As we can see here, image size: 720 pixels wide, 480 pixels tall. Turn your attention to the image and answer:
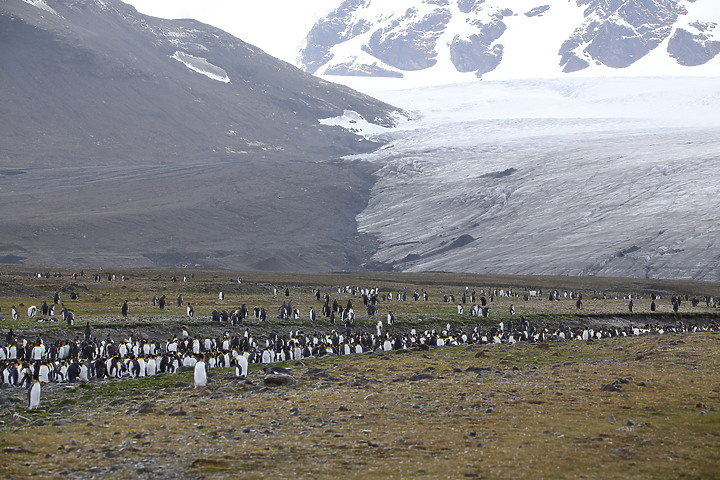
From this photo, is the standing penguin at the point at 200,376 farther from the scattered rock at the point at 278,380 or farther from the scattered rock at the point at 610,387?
the scattered rock at the point at 610,387

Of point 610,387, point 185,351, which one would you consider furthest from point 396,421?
point 185,351

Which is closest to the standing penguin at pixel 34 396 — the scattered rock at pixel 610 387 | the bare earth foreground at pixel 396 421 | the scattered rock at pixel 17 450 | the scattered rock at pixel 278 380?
the bare earth foreground at pixel 396 421

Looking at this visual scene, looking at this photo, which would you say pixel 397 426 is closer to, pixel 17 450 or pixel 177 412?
pixel 177 412

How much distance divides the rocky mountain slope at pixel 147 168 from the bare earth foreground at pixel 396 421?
85.0 meters

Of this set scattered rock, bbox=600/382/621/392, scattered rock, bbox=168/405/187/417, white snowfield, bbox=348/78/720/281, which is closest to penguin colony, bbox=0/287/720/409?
scattered rock, bbox=168/405/187/417

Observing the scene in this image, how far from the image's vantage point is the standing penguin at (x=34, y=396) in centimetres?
1817

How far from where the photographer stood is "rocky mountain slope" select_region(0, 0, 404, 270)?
378 ft

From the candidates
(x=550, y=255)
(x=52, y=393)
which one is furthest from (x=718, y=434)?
(x=550, y=255)

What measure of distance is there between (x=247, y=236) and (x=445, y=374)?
340 feet

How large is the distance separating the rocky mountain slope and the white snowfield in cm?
963

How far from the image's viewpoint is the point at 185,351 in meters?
27.5

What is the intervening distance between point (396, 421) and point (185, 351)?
13.4 meters

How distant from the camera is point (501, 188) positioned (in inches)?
4921

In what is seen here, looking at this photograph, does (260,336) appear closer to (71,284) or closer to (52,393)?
(52,393)
